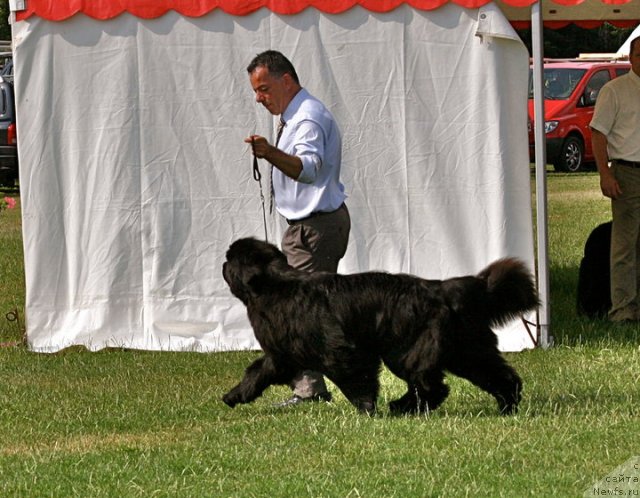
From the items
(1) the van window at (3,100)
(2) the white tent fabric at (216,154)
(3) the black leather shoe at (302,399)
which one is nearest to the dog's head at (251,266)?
(3) the black leather shoe at (302,399)

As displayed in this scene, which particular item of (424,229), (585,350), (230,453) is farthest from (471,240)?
(230,453)

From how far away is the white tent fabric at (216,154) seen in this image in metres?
8.34

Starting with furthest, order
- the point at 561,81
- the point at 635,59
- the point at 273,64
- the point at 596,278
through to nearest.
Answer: the point at 561,81
the point at 596,278
the point at 635,59
the point at 273,64

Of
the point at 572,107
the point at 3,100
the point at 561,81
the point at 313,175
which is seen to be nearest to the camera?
the point at 313,175

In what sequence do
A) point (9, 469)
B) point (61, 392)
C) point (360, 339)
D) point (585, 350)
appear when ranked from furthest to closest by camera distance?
point (585, 350) < point (61, 392) < point (360, 339) < point (9, 469)

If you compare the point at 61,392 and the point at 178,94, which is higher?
the point at 178,94

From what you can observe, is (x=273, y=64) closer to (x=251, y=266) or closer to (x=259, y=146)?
(x=259, y=146)

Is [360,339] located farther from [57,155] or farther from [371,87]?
[57,155]

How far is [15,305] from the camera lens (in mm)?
10812

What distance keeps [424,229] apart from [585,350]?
4.19 ft

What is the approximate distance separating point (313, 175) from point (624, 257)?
365 cm

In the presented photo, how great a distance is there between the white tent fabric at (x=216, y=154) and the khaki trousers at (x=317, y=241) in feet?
6.11

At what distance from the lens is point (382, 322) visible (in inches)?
237

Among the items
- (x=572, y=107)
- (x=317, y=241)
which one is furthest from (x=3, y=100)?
(x=317, y=241)
